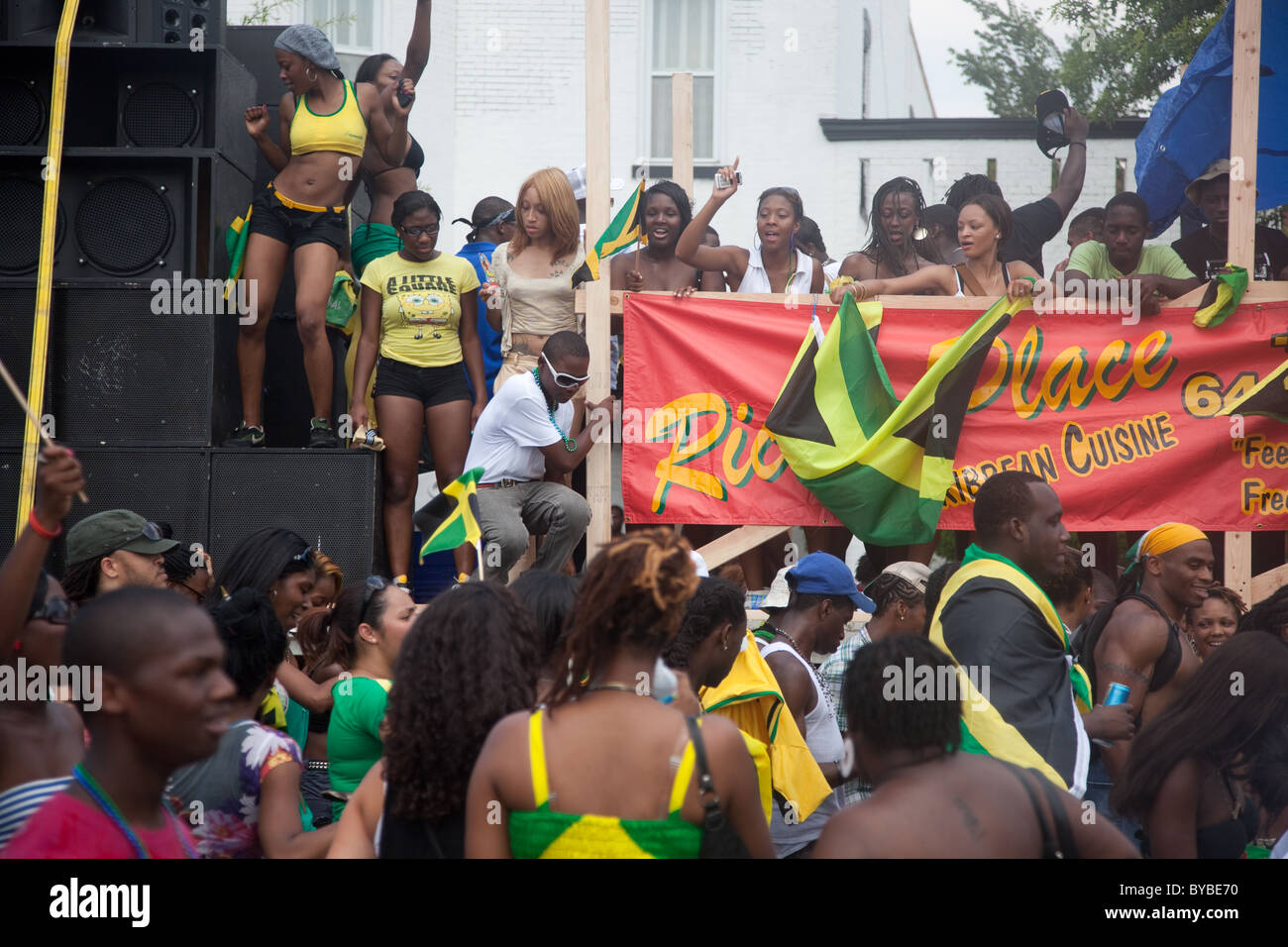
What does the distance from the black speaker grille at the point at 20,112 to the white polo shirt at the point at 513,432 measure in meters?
2.78

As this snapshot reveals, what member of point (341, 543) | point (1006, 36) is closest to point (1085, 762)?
point (341, 543)

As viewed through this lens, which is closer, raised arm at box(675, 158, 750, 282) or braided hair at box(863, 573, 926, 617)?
braided hair at box(863, 573, 926, 617)

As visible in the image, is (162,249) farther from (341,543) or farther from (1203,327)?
(1203,327)

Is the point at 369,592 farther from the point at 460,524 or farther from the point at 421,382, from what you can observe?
the point at 421,382

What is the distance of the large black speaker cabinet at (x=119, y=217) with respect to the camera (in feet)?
23.1

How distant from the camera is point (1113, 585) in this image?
732 cm

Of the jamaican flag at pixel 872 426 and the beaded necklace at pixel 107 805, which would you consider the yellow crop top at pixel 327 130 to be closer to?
the jamaican flag at pixel 872 426

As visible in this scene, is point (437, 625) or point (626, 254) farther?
point (626, 254)


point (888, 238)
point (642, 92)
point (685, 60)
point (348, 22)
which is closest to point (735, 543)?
point (888, 238)

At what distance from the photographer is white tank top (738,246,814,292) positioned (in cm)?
819

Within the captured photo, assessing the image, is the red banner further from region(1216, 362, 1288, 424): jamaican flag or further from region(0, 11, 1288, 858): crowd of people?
region(0, 11, 1288, 858): crowd of people

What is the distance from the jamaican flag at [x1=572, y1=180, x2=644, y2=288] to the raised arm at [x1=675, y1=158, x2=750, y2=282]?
48cm

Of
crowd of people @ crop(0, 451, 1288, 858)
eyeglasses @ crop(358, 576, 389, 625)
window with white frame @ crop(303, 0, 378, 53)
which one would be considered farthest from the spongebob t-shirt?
window with white frame @ crop(303, 0, 378, 53)
